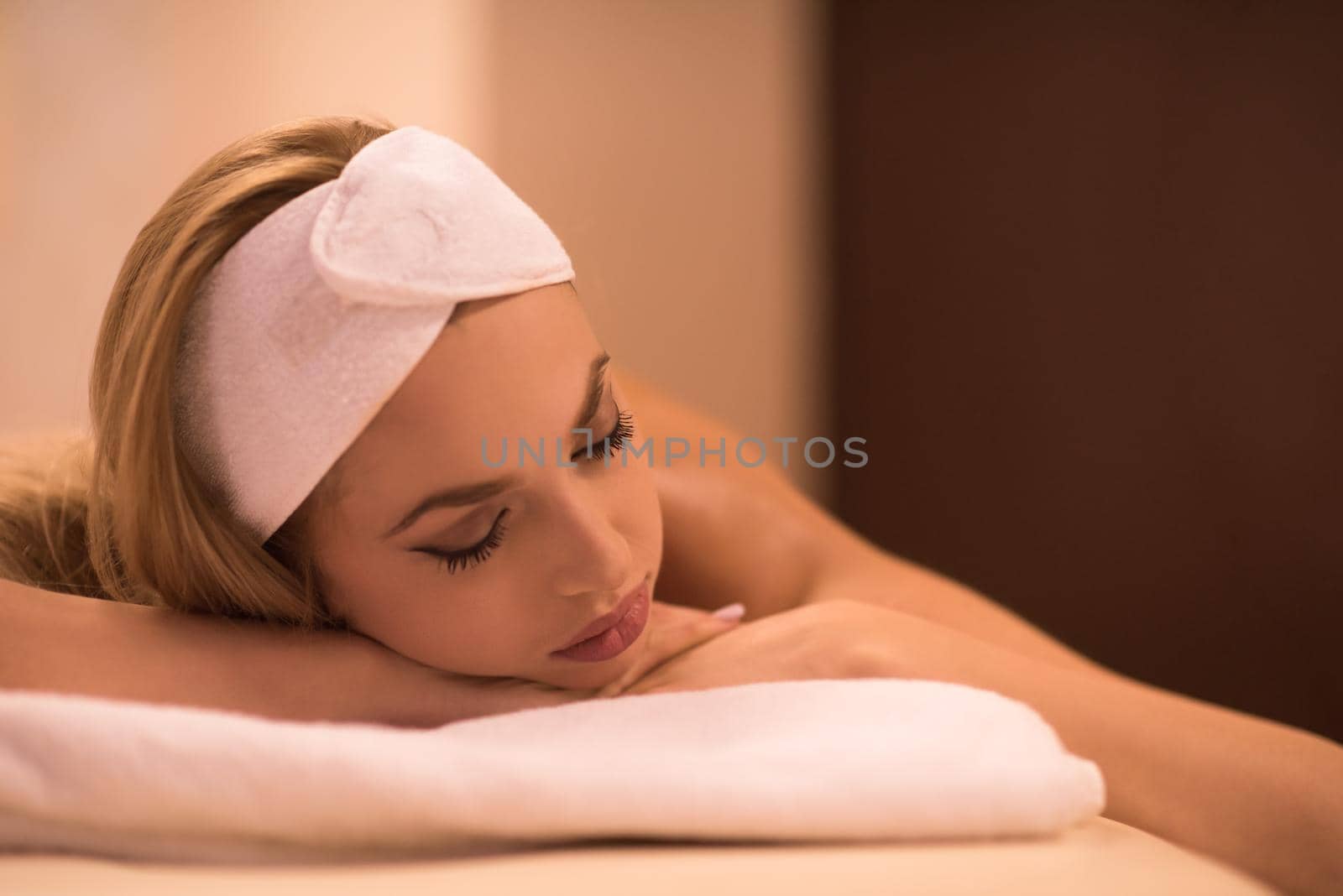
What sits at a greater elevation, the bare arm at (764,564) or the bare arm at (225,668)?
the bare arm at (225,668)

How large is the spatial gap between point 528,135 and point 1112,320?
3.19ft

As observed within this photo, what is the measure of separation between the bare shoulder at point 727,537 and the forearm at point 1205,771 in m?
0.35

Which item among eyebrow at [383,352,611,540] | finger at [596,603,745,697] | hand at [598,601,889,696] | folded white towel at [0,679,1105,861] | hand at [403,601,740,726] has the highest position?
eyebrow at [383,352,611,540]

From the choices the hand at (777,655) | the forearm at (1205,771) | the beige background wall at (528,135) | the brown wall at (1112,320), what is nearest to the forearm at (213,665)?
the hand at (777,655)

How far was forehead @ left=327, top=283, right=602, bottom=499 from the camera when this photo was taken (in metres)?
0.66

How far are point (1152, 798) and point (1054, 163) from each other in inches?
51.9

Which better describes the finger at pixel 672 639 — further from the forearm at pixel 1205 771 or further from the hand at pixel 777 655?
the forearm at pixel 1205 771

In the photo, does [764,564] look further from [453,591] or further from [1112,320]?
[1112,320]

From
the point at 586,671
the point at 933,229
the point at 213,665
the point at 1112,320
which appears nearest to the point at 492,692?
the point at 586,671

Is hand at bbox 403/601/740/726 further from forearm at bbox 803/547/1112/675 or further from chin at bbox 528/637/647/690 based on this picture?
forearm at bbox 803/547/1112/675

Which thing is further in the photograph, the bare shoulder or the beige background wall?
the beige background wall

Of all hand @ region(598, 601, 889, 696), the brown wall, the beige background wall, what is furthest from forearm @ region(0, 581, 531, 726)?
the brown wall

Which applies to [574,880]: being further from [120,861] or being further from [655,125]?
[655,125]

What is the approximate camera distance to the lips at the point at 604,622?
0.71 meters
